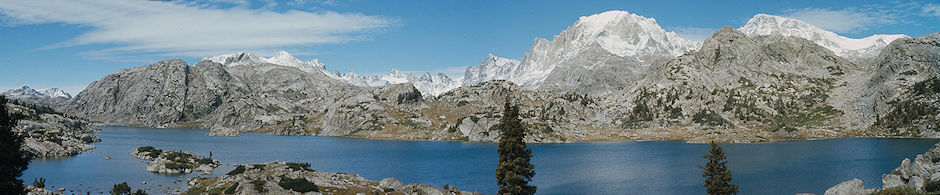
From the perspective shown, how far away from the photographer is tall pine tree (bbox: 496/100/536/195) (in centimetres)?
5781

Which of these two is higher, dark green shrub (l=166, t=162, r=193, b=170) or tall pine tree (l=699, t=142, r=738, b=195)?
tall pine tree (l=699, t=142, r=738, b=195)

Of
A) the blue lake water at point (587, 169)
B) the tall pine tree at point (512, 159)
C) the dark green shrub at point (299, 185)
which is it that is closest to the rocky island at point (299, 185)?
the dark green shrub at point (299, 185)

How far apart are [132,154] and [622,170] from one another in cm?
12990

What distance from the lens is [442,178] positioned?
111000mm

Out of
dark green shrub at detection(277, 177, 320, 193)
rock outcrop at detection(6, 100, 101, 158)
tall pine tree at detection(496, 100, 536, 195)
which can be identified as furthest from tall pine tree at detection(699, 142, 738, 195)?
rock outcrop at detection(6, 100, 101, 158)

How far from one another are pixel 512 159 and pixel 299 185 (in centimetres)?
3253

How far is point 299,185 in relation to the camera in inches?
2852

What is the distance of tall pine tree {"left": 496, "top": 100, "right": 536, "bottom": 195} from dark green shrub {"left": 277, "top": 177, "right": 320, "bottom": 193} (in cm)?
2912

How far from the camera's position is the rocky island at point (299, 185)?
6762 cm

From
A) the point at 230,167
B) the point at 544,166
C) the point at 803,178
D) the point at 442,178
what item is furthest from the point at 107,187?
the point at 803,178

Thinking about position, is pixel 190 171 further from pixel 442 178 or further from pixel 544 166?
pixel 544 166

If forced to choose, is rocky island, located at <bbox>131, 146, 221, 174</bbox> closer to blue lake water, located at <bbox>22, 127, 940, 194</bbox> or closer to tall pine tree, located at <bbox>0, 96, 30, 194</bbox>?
blue lake water, located at <bbox>22, 127, 940, 194</bbox>

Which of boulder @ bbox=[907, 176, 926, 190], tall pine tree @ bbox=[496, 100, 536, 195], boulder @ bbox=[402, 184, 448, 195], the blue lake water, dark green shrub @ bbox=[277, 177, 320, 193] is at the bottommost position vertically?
the blue lake water

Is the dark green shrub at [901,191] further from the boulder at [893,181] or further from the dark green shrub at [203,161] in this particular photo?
the dark green shrub at [203,161]
